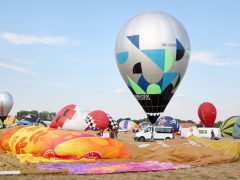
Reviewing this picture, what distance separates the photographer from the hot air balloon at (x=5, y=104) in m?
69.2

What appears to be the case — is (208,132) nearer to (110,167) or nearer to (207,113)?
(207,113)

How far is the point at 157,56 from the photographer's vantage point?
99.9ft

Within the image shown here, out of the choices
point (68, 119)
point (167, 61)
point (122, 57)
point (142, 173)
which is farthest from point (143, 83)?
point (142, 173)

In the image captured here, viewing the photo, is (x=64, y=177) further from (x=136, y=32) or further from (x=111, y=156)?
(x=136, y=32)

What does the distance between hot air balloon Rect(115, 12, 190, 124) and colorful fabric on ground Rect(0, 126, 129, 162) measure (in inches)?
552

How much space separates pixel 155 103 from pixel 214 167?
1563 centimetres

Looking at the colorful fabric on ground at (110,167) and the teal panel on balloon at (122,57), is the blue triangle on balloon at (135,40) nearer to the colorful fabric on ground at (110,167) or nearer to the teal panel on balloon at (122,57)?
the teal panel on balloon at (122,57)

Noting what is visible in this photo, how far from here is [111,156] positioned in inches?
641

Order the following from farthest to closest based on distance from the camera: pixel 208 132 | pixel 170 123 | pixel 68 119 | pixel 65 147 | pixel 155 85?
pixel 170 123, pixel 208 132, pixel 68 119, pixel 155 85, pixel 65 147

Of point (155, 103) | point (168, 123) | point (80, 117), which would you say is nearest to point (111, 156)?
point (155, 103)

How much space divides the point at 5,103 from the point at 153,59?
45.8 metres

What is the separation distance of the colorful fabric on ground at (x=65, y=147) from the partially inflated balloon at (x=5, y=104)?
5382 centimetres

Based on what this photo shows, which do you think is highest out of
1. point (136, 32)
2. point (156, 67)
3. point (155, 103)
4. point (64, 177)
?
point (136, 32)

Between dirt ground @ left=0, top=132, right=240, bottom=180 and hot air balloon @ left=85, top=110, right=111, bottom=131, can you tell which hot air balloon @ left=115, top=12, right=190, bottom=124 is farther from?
hot air balloon @ left=85, top=110, right=111, bottom=131
